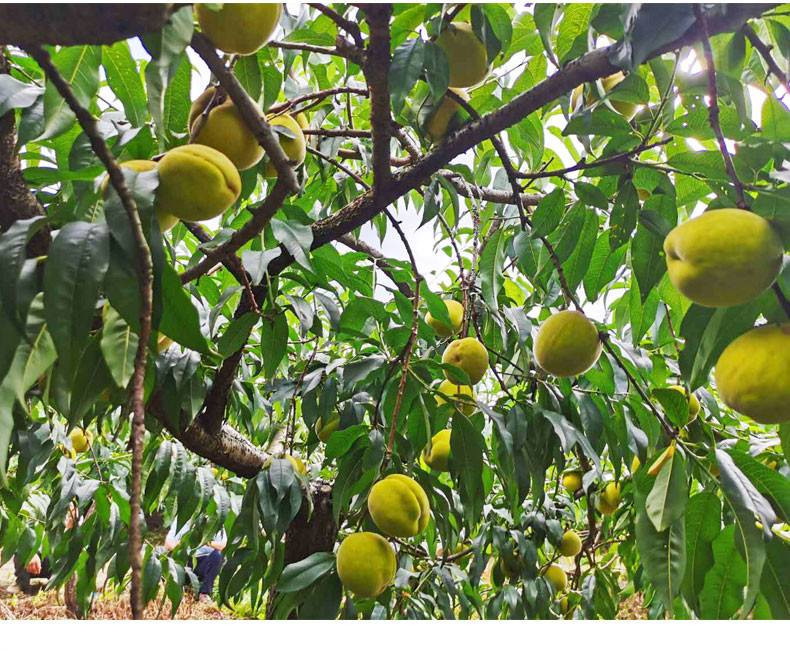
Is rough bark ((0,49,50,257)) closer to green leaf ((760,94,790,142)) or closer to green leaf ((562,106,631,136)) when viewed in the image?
green leaf ((562,106,631,136))

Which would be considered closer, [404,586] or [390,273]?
[390,273]

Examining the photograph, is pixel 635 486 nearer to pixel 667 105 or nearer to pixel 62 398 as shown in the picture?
pixel 667 105

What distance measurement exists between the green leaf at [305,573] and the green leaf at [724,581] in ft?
1.71

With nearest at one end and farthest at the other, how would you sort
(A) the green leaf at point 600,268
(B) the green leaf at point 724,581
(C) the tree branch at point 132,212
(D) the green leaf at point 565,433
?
1. (C) the tree branch at point 132,212
2. (B) the green leaf at point 724,581
3. (A) the green leaf at point 600,268
4. (D) the green leaf at point 565,433

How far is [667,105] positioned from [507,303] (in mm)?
771

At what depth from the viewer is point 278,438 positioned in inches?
78.6

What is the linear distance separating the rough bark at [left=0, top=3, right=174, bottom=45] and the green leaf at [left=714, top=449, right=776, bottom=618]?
71cm

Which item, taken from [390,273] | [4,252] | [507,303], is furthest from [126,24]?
[507,303]

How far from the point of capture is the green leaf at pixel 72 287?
0.47 meters

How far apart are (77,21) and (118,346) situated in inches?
10.3

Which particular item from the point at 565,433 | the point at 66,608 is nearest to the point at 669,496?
the point at 565,433

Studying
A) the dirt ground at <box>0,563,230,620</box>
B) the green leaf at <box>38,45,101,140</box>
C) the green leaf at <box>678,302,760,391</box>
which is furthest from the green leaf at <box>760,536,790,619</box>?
the dirt ground at <box>0,563,230,620</box>

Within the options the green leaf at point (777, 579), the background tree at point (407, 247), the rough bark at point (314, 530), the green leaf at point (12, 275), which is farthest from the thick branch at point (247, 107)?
the rough bark at point (314, 530)

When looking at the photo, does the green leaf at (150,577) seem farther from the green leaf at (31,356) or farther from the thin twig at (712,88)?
the thin twig at (712,88)
